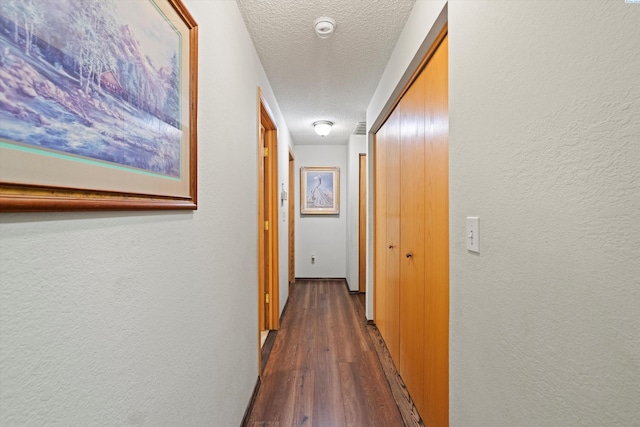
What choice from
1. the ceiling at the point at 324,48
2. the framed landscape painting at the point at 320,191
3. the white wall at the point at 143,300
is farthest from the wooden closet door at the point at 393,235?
the framed landscape painting at the point at 320,191

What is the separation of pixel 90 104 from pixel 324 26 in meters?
1.55

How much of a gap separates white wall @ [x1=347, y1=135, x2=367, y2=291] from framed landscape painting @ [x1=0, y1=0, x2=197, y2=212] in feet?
11.6

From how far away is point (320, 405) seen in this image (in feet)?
6.20

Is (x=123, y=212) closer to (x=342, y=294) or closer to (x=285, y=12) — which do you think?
(x=285, y=12)

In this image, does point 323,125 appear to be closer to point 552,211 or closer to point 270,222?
point 270,222

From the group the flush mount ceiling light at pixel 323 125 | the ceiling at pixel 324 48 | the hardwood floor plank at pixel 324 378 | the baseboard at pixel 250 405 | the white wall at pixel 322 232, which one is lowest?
the hardwood floor plank at pixel 324 378

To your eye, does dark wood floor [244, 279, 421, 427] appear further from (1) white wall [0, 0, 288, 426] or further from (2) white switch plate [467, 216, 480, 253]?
(2) white switch plate [467, 216, 480, 253]

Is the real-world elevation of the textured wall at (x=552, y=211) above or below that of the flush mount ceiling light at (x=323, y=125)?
below

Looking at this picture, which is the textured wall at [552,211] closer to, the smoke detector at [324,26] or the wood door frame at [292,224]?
the smoke detector at [324,26]

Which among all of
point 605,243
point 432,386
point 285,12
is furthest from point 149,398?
point 285,12

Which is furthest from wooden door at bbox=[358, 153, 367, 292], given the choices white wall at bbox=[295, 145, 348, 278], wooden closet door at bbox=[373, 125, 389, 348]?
wooden closet door at bbox=[373, 125, 389, 348]

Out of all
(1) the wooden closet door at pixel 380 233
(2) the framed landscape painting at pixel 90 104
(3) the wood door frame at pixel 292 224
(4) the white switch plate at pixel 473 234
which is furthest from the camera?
(3) the wood door frame at pixel 292 224

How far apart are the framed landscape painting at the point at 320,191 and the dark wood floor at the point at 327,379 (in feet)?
6.55

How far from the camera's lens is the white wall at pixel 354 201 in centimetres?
433
